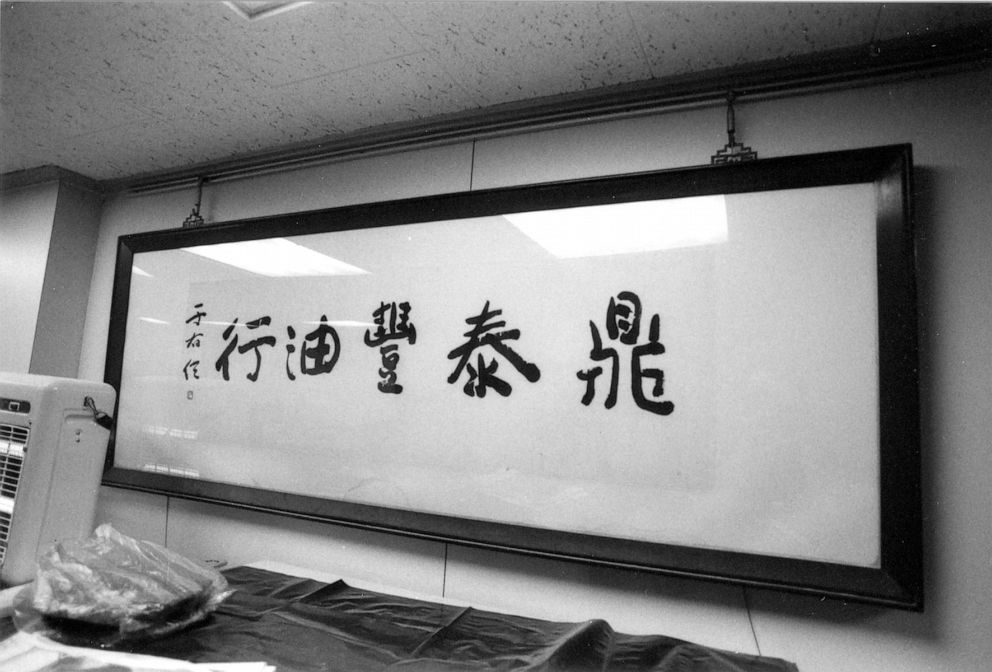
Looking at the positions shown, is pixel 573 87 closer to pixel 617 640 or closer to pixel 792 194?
pixel 792 194

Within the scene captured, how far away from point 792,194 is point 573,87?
2.09ft

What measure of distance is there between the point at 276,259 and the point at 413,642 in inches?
51.4

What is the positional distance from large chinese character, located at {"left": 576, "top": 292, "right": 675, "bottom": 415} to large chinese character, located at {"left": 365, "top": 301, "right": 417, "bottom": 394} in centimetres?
54

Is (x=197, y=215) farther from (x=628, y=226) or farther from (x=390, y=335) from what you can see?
(x=628, y=226)

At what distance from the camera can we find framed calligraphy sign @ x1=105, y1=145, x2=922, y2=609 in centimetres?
118

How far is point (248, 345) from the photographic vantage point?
1.90m

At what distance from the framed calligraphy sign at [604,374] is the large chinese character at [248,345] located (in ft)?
0.04

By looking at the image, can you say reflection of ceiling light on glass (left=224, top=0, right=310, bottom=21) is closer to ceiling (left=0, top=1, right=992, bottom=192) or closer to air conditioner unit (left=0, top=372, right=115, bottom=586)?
ceiling (left=0, top=1, right=992, bottom=192)

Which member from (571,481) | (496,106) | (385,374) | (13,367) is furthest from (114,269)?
(571,481)

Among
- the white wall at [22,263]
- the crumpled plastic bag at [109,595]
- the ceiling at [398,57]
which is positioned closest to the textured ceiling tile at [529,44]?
the ceiling at [398,57]

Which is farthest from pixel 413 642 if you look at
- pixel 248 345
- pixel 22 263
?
pixel 22 263

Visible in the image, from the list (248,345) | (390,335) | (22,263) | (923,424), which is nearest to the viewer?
(923,424)

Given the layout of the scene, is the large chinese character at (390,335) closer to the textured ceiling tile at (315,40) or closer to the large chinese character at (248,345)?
the large chinese character at (248,345)

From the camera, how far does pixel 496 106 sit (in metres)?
1.63
